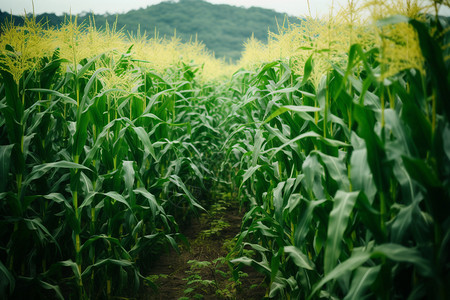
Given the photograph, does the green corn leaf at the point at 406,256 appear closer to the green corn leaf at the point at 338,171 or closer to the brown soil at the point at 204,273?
the green corn leaf at the point at 338,171

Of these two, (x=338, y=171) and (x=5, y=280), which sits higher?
(x=338, y=171)

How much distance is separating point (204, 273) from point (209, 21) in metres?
66.6

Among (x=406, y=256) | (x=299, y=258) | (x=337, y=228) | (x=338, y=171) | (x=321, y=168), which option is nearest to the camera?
(x=406, y=256)

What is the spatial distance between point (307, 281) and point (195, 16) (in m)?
68.9

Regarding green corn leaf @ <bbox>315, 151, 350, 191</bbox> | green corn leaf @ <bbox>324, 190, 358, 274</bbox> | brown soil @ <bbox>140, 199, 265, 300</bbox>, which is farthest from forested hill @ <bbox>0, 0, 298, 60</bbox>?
green corn leaf @ <bbox>324, 190, 358, 274</bbox>

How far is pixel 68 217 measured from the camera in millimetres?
2184

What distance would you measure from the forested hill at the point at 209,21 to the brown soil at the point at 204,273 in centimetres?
4403

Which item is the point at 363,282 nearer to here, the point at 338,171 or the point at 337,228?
the point at 337,228

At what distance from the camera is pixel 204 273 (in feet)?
10.2

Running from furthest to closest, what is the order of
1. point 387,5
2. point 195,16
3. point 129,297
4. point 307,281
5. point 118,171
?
point 195,16
point 129,297
point 118,171
point 307,281
point 387,5

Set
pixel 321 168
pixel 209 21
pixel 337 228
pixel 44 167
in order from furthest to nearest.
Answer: pixel 209 21 → pixel 44 167 → pixel 321 168 → pixel 337 228

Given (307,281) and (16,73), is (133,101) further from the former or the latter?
(307,281)

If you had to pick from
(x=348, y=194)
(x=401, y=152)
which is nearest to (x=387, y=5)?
(x=401, y=152)

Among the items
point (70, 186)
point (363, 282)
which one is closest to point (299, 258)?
point (363, 282)
